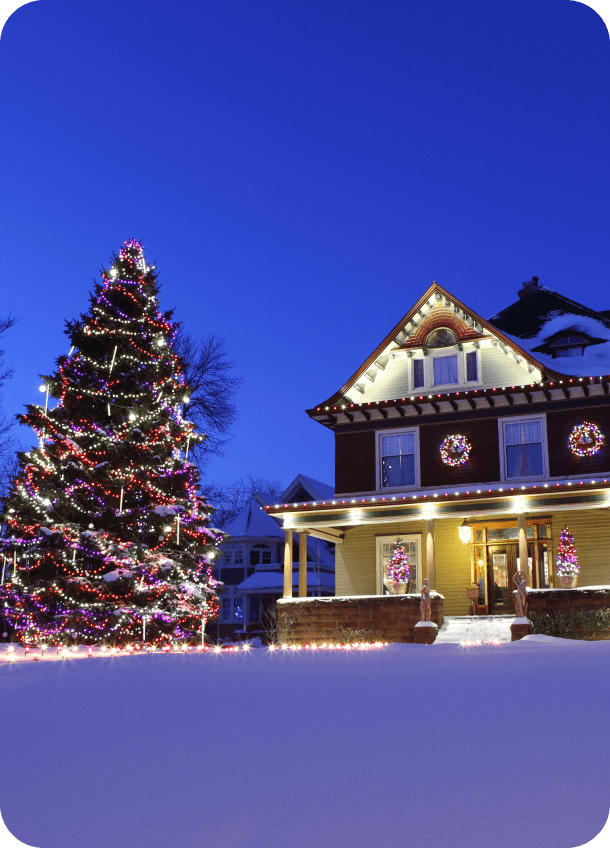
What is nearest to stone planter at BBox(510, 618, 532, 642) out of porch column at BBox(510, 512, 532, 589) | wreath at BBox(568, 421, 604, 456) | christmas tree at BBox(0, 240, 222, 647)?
porch column at BBox(510, 512, 532, 589)

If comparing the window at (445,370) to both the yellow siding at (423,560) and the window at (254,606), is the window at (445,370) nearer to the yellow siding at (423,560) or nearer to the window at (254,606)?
the yellow siding at (423,560)

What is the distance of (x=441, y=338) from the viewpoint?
2203cm

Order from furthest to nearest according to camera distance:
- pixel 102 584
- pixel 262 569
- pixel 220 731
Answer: pixel 262 569 < pixel 102 584 < pixel 220 731

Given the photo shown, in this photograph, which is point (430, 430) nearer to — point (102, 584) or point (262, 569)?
point (102, 584)

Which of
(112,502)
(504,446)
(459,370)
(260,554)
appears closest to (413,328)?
(459,370)

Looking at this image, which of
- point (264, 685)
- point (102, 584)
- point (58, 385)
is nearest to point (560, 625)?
point (102, 584)

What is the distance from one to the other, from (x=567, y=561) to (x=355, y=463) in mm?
6875

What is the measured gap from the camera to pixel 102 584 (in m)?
15.3

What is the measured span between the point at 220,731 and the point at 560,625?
12.9m

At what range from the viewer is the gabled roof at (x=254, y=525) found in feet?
119

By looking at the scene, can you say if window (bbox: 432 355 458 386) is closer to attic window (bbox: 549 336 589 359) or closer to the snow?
the snow

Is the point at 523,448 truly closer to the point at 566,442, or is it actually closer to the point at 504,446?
the point at 504,446

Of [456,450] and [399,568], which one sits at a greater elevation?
[456,450]

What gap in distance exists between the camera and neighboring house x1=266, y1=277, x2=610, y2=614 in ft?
62.4
